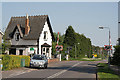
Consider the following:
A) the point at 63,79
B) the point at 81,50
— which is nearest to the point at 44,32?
the point at 63,79

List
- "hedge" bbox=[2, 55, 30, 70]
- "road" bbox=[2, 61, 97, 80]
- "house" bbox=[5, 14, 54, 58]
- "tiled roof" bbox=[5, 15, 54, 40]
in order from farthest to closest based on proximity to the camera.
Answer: "tiled roof" bbox=[5, 15, 54, 40]
"house" bbox=[5, 14, 54, 58]
"hedge" bbox=[2, 55, 30, 70]
"road" bbox=[2, 61, 97, 80]

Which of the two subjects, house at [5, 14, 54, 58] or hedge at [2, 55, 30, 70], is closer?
hedge at [2, 55, 30, 70]

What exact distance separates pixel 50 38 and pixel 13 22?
8825 mm

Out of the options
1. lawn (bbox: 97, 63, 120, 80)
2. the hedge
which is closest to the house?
the hedge

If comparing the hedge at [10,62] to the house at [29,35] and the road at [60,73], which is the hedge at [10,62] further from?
the house at [29,35]

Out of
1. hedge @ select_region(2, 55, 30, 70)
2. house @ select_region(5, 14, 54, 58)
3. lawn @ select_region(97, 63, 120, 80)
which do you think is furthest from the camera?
house @ select_region(5, 14, 54, 58)

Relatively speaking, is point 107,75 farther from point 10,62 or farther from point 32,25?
point 32,25

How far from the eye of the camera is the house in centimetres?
4403

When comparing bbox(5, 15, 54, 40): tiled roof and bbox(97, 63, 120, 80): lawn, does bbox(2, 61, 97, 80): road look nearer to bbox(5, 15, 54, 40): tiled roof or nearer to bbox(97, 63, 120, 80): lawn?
bbox(97, 63, 120, 80): lawn

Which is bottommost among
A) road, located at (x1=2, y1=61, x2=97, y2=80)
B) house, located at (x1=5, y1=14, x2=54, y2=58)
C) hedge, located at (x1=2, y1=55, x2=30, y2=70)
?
road, located at (x1=2, y1=61, x2=97, y2=80)

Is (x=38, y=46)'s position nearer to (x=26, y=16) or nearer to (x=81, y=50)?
(x=26, y=16)

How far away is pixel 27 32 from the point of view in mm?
45000

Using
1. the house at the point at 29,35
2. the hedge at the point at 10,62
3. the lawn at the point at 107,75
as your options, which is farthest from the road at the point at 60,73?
the house at the point at 29,35

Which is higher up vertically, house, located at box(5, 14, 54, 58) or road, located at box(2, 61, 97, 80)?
house, located at box(5, 14, 54, 58)
